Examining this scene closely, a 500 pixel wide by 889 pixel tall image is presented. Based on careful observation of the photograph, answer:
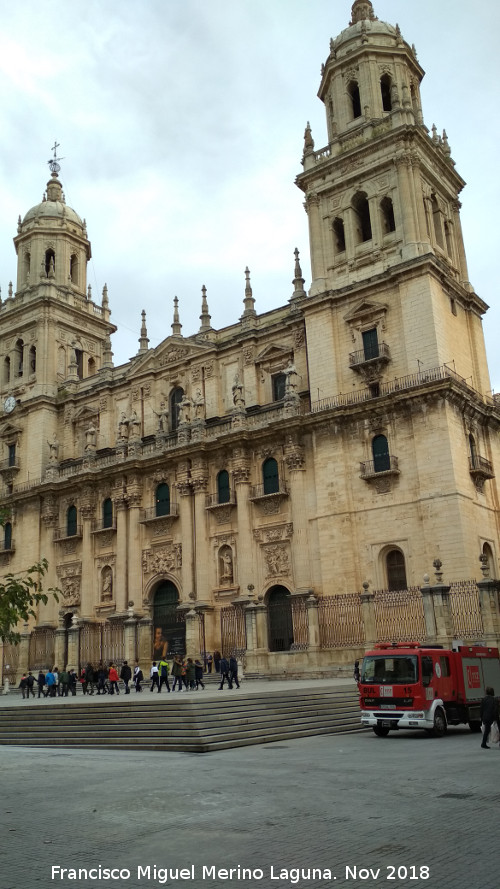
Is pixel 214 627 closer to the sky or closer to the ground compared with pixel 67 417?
closer to the ground

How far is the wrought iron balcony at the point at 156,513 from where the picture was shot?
36.1m

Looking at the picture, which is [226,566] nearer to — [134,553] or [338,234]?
[134,553]

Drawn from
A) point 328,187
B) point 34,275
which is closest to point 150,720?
point 328,187

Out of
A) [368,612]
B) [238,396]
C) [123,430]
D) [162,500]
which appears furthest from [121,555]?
[368,612]

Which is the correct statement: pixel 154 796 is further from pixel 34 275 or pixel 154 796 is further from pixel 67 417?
pixel 34 275

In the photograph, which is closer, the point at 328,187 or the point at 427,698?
the point at 427,698

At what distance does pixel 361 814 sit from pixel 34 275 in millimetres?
42494

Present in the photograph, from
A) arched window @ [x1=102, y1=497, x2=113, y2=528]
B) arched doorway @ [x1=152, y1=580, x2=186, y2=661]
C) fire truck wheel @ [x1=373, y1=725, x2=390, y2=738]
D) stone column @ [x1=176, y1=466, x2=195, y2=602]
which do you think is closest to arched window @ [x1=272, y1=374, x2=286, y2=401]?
stone column @ [x1=176, y1=466, x2=195, y2=602]

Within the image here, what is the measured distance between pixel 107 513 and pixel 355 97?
2286 centimetres

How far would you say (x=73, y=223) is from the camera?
4809 cm

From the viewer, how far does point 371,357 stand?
104 ft

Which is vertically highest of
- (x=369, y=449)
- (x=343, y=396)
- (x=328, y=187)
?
(x=328, y=187)

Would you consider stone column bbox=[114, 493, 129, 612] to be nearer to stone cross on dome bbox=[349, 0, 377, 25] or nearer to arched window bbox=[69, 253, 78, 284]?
arched window bbox=[69, 253, 78, 284]

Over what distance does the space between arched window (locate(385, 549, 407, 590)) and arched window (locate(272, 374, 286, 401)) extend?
9.21 metres
